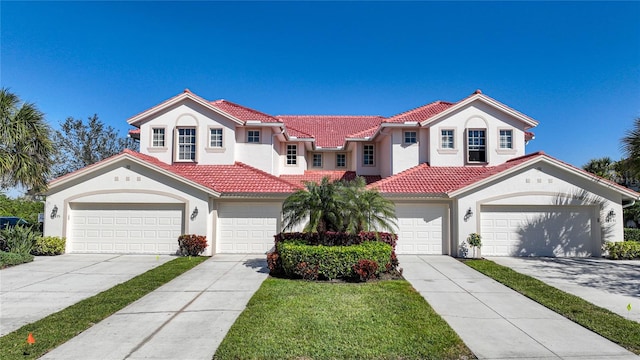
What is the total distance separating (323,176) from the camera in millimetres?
21172

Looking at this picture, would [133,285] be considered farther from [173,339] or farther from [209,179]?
[209,179]

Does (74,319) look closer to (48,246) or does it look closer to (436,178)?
(48,246)

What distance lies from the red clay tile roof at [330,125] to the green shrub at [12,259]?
15672 mm

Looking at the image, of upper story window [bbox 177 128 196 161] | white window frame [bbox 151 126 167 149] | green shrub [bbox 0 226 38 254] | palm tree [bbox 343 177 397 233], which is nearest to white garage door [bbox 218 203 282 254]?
upper story window [bbox 177 128 196 161]

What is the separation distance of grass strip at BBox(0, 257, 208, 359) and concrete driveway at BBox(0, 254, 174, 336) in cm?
39

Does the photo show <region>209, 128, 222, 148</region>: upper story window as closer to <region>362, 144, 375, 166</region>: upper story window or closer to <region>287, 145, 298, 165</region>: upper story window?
<region>287, 145, 298, 165</region>: upper story window

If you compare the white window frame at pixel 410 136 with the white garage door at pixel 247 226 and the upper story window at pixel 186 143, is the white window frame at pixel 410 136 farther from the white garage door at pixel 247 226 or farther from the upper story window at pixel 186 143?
the upper story window at pixel 186 143

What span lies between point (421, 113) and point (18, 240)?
20.2 m

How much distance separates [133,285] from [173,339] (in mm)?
4842

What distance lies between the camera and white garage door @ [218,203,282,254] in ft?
52.6

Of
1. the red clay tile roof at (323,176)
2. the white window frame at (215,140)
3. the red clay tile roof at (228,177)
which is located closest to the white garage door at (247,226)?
the red clay tile roof at (228,177)

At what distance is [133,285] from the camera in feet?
33.6

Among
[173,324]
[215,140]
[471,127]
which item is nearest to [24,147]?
[215,140]

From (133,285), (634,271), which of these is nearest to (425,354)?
(133,285)
